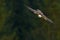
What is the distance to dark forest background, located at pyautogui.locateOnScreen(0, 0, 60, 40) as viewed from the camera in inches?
752

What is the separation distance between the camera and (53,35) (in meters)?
19.0

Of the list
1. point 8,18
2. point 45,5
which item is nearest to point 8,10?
point 8,18

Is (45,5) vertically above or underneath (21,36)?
above

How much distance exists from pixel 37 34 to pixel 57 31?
85 cm

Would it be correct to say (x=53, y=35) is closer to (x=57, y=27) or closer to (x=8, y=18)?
(x=57, y=27)

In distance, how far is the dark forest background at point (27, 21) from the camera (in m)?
19.1

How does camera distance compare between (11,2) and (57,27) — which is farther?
(11,2)

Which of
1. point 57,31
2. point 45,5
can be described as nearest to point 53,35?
point 57,31

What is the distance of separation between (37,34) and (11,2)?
78.2 inches

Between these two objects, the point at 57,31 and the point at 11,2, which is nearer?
the point at 57,31

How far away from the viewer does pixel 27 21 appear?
65.7 feet

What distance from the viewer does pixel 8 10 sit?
19875 millimetres

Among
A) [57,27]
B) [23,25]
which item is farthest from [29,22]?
[57,27]

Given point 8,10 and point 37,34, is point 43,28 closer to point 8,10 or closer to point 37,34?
point 37,34
